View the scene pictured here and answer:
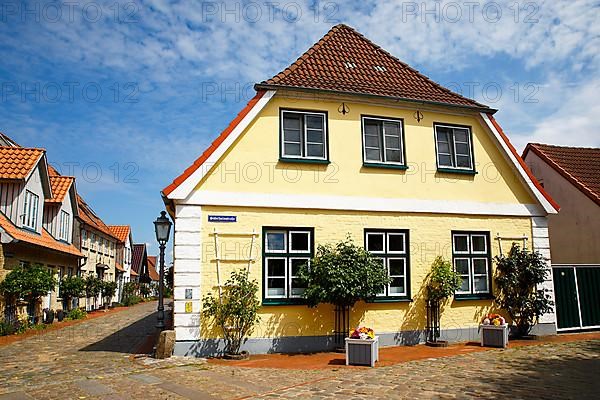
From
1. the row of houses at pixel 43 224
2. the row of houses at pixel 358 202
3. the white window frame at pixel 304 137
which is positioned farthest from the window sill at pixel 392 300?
the row of houses at pixel 43 224

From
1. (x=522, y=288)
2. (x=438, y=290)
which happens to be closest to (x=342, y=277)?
(x=438, y=290)

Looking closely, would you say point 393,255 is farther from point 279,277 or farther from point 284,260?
point 279,277

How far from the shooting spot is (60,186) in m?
25.1

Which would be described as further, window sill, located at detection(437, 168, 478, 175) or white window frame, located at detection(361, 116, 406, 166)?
window sill, located at detection(437, 168, 478, 175)

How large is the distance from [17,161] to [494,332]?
18.2 metres

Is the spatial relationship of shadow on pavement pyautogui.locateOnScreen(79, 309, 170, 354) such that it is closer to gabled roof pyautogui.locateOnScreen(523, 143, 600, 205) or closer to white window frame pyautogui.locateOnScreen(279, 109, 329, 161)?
white window frame pyautogui.locateOnScreen(279, 109, 329, 161)

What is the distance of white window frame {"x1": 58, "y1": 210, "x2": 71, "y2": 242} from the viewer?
24.5 meters

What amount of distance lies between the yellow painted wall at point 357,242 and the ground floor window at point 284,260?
0.20 metres

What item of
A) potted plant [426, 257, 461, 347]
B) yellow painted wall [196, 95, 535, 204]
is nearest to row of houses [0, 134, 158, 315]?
yellow painted wall [196, 95, 535, 204]

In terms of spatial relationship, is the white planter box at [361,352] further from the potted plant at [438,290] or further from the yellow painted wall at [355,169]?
the yellow painted wall at [355,169]

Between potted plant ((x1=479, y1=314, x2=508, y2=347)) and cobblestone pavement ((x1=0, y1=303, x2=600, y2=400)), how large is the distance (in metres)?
0.40

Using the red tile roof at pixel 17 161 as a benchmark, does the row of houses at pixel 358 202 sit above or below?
below

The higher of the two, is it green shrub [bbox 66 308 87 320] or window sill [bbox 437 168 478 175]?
window sill [bbox 437 168 478 175]

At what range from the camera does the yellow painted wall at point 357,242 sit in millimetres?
11305
